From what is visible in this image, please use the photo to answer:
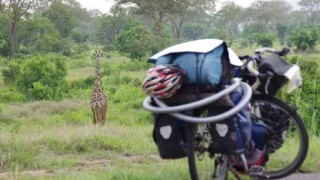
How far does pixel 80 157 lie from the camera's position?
7422 mm

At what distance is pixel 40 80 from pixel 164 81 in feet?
52.2

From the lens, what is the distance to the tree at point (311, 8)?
74.0 m

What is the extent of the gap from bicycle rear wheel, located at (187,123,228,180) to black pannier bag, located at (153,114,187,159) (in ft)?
0.33

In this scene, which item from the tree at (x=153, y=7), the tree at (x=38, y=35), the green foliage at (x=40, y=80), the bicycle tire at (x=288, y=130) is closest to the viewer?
the bicycle tire at (x=288, y=130)

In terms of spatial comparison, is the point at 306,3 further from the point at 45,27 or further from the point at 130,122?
the point at 130,122

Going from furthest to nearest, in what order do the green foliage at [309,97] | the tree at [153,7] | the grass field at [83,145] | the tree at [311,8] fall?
1. the tree at [311,8]
2. the tree at [153,7]
3. the green foliage at [309,97]
4. the grass field at [83,145]

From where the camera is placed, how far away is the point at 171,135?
3.46m

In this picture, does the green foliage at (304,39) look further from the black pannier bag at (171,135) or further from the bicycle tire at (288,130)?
the black pannier bag at (171,135)

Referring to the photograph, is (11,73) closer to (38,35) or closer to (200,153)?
(38,35)

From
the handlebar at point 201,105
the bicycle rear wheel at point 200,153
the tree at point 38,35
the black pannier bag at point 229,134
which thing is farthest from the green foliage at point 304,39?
the handlebar at point 201,105

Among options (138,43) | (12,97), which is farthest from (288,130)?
(138,43)

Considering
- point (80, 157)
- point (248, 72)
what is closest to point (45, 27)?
point (80, 157)

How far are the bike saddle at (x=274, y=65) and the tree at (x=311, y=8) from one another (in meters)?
73.8

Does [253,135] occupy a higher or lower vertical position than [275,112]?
lower
